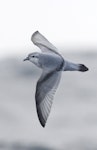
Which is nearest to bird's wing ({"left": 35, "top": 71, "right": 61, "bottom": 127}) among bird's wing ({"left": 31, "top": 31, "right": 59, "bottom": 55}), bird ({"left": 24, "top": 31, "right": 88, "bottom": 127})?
bird ({"left": 24, "top": 31, "right": 88, "bottom": 127})

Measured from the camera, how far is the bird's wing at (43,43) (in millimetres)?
→ 3557

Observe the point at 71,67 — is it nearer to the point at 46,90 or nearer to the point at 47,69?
the point at 47,69

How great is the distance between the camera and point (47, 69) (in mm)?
3482

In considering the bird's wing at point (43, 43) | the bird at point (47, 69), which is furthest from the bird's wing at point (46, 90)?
the bird's wing at point (43, 43)

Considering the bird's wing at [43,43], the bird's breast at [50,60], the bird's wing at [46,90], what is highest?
the bird's breast at [50,60]

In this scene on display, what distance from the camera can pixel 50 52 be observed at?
11.4ft

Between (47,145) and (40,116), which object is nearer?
(40,116)

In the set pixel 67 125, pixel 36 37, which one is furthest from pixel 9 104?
pixel 36 37

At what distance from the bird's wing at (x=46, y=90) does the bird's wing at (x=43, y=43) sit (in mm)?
130

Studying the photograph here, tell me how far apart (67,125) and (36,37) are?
359 inches

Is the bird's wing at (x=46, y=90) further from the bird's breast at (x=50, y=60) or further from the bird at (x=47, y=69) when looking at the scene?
the bird's breast at (x=50, y=60)

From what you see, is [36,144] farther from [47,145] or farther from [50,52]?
[50,52]

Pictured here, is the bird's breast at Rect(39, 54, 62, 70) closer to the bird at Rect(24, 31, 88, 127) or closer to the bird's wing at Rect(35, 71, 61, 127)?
the bird at Rect(24, 31, 88, 127)

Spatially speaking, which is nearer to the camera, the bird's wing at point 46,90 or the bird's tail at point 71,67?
the bird's tail at point 71,67
